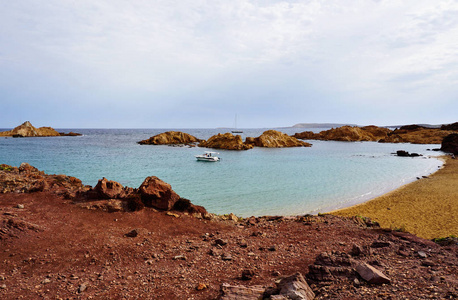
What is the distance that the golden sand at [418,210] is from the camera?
17.1 metres

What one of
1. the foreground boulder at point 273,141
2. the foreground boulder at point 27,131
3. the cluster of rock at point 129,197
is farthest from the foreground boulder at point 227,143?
the foreground boulder at point 27,131

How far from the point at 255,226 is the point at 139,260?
22.3 feet

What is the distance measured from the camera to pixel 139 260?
385 inches

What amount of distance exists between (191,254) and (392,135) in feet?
526

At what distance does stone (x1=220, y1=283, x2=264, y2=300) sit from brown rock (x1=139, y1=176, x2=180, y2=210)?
854 centimetres

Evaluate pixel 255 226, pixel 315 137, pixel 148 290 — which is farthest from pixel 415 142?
pixel 148 290

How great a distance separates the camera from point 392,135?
141m

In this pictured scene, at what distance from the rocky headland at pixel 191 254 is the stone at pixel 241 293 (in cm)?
3

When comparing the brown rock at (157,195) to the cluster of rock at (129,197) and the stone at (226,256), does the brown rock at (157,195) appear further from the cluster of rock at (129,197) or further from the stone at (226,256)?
the stone at (226,256)

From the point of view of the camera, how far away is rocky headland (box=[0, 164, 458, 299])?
23.2 feet

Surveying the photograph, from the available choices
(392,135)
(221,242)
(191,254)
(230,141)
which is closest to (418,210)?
(221,242)

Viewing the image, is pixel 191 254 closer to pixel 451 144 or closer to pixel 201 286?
pixel 201 286

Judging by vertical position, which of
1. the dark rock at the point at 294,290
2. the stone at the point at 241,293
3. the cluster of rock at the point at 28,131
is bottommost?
the stone at the point at 241,293

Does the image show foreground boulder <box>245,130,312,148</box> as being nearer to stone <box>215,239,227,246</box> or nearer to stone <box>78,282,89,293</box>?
stone <box>215,239,227,246</box>
